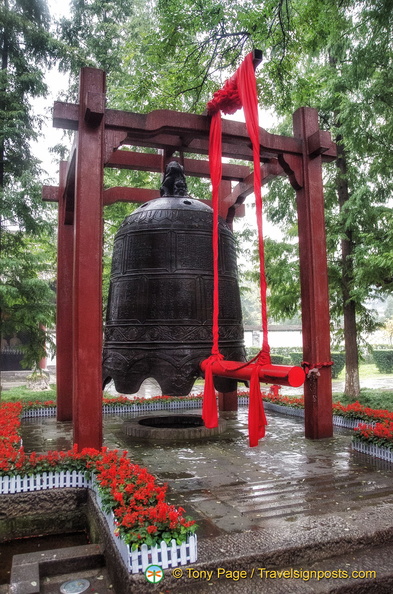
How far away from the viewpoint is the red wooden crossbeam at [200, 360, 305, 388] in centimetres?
327

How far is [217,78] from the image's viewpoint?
30.9ft

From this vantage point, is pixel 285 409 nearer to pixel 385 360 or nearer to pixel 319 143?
pixel 319 143

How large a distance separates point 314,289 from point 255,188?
2.81 m

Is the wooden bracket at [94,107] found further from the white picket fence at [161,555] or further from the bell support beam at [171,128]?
the white picket fence at [161,555]

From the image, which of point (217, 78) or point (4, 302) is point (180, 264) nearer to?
point (217, 78)

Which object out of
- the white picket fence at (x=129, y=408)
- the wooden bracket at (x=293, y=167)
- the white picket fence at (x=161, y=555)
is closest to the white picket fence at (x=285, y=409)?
the white picket fence at (x=129, y=408)

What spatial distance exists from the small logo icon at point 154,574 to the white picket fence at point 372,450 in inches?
134

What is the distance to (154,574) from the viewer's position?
8.44ft

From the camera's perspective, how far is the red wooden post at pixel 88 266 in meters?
4.94

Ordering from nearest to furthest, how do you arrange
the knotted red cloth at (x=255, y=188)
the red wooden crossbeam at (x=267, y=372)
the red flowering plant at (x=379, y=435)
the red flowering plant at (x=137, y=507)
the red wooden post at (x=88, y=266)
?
the red flowering plant at (x=137, y=507) < the red wooden crossbeam at (x=267, y=372) < the knotted red cloth at (x=255, y=188) < the red wooden post at (x=88, y=266) < the red flowering plant at (x=379, y=435)

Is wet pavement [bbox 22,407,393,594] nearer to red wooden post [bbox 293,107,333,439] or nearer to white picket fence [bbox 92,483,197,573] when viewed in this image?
white picket fence [bbox 92,483,197,573]

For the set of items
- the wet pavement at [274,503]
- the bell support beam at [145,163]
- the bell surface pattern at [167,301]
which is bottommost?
the wet pavement at [274,503]

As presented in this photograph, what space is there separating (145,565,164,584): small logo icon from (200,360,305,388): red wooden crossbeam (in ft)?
4.56

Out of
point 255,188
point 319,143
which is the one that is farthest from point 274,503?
point 319,143
